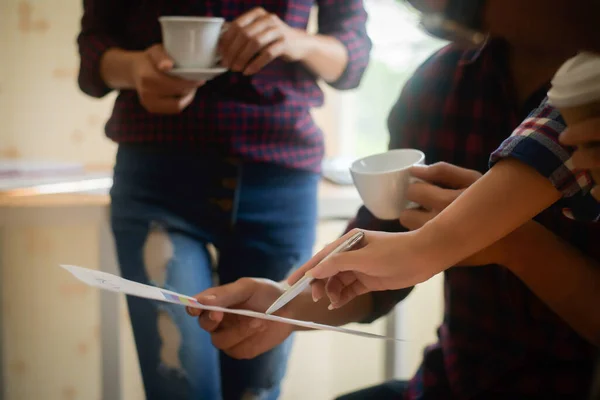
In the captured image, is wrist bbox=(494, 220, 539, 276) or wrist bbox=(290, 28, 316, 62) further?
wrist bbox=(290, 28, 316, 62)

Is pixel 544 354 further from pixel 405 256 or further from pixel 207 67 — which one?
pixel 207 67

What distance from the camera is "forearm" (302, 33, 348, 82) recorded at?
26.5 inches

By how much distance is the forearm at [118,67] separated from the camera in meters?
0.64

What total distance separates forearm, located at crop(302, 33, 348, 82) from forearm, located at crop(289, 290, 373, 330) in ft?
0.94

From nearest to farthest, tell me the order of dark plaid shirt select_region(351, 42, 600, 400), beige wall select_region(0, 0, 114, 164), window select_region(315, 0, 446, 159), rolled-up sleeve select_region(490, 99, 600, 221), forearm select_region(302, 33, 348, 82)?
rolled-up sleeve select_region(490, 99, 600, 221), dark plaid shirt select_region(351, 42, 600, 400), window select_region(315, 0, 446, 159), forearm select_region(302, 33, 348, 82), beige wall select_region(0, 0, 114, 164)

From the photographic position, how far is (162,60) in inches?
23.6

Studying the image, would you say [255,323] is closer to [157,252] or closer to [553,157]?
[157,252]

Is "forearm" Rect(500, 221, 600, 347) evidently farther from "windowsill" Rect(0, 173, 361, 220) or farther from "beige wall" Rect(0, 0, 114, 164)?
"beige wall" Rect(0, 0, 114, 164)

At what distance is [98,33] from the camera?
2.18 ft

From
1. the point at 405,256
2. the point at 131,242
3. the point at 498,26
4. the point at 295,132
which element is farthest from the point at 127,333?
the point at 498,26

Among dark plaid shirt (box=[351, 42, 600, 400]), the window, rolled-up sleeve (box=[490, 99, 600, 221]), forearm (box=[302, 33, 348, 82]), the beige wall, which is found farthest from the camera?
the beige wall

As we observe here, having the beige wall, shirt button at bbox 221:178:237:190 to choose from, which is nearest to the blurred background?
the beige wall

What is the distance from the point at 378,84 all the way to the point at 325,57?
8.2 inches

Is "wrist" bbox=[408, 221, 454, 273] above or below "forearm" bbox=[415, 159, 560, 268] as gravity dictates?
below
